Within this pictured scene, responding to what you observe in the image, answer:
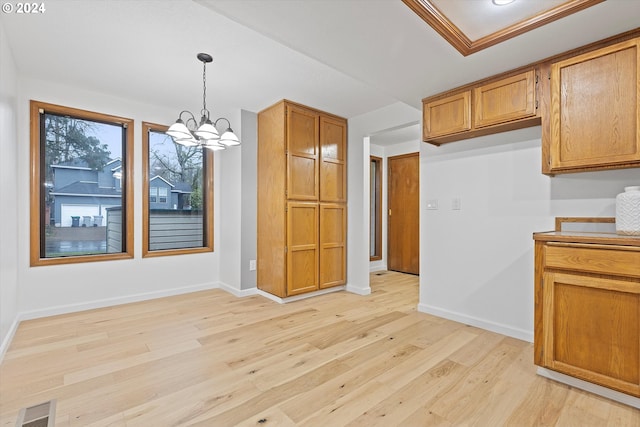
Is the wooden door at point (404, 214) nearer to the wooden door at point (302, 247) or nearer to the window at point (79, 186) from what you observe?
the wooden door at point (302, 247)

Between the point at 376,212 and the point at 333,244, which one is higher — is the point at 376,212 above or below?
above

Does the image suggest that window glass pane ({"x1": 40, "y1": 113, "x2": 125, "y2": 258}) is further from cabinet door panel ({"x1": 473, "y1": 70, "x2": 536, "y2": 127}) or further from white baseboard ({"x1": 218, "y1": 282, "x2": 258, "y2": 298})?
cabinet door panel ({"x1": 473, "y1": 70, "x2": 536, "y2": 127})

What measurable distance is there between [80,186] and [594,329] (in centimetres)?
477

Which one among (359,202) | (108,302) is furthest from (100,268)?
(359,202)

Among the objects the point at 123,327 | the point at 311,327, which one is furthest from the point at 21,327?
the point at 311,327

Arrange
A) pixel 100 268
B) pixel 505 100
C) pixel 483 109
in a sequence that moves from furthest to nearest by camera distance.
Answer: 1. pixel 100 268
2. pixel 483 109
3. pixel 505 100

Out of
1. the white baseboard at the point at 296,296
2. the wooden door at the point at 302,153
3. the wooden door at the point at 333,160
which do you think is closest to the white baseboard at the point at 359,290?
the white baseboard at the point at 296,296

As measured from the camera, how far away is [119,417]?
1603 millimetres

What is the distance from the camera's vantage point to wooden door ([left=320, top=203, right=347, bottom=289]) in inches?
159

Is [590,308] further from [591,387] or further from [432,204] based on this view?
[432,204]

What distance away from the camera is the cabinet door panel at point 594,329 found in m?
1.67

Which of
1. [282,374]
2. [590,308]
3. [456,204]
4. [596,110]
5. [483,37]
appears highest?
[483,37]

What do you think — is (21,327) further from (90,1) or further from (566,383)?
(566,383)

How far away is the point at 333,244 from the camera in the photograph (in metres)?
4.15
